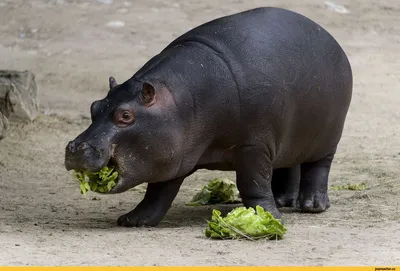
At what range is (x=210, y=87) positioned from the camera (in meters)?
6.61

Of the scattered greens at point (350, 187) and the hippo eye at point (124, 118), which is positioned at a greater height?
the hippo eye at point (124, 118)

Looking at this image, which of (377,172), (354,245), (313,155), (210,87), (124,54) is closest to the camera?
(354,245)

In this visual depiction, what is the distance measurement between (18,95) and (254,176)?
4762 mm

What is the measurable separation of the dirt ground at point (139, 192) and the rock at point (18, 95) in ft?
0.49

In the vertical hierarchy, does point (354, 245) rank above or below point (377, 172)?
above

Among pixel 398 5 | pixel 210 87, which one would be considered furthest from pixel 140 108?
pixel 398 5

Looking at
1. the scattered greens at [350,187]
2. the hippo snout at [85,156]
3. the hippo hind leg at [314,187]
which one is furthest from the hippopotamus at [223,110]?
the scattered greens at [350,187]

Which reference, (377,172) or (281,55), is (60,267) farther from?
(377,172)

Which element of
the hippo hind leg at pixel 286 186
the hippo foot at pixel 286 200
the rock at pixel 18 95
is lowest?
the rock at pixel 18 95

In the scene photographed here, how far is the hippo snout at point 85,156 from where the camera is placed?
6094 mm

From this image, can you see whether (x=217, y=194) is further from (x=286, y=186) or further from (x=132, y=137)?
(x=132, y=137)

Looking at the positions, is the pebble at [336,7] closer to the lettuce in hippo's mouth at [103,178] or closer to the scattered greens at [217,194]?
the scattered greens at [217,194]

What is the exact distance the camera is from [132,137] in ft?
20.6

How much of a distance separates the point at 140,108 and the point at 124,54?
7378 millimetres
